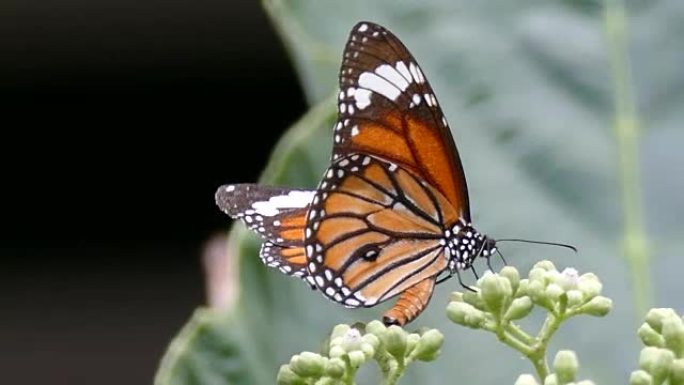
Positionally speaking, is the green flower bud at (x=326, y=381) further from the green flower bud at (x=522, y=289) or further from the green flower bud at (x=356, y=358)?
the green flower bud at (x=522, y=289)

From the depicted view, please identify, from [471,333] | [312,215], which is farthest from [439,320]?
[312,215]

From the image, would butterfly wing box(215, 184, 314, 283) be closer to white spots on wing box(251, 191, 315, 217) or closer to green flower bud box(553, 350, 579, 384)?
white spots on wing box(251, 191, 315, 217)

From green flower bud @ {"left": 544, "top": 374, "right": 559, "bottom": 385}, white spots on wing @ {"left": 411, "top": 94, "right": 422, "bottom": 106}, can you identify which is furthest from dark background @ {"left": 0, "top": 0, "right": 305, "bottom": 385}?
green flower bud @ {"left": 544, "top": 374, "right": 559, "bottom": 385}

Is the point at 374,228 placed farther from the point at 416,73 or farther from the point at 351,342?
the point at 351,342

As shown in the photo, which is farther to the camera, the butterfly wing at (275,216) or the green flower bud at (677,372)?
the butterfly wing at (275,216)

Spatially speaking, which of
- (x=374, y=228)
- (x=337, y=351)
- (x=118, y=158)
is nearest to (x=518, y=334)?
(x=337, y=351)

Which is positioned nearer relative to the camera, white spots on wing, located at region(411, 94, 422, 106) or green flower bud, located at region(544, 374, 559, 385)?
green flower bud, located at region(544, 374, 559, 385)

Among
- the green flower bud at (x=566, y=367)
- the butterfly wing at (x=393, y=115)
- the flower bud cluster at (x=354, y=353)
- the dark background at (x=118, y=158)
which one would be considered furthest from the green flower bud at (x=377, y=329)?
the dark background at (x=118, y=158)
